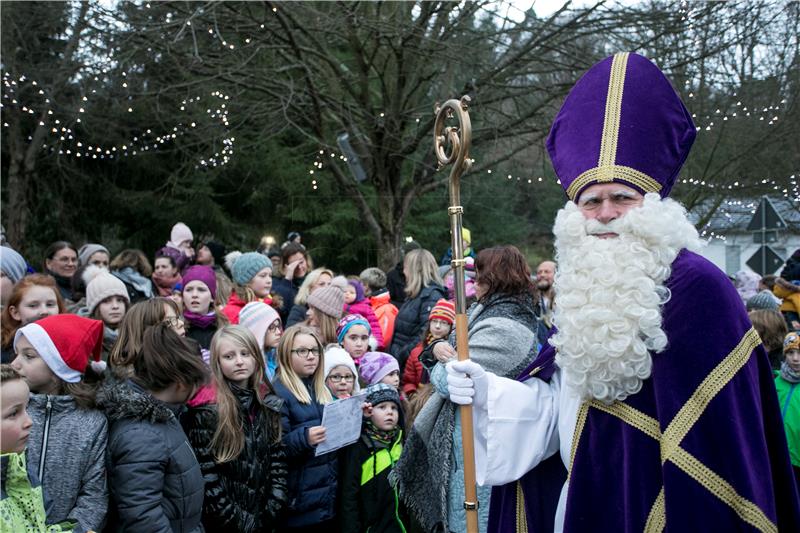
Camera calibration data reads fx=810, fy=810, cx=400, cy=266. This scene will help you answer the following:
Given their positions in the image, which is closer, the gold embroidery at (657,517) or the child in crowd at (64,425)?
the gold embroidery at (657,517)

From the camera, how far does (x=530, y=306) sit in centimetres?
403

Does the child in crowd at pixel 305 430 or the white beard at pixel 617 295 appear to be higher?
the white beard at pixel 617 295

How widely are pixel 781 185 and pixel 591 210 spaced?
1551cm

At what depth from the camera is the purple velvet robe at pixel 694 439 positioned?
8.01ft

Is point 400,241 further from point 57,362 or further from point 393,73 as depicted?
point 57,362

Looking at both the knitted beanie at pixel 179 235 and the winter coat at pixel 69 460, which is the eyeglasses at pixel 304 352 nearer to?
the winter coat at pixel 69 460

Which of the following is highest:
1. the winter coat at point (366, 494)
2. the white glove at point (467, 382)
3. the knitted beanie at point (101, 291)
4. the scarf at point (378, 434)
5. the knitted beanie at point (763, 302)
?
the knitted beanie at point (101, 291)

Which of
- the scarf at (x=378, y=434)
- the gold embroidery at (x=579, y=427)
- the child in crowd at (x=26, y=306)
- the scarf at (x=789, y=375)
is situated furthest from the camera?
the scarf at (x=789, y=375)

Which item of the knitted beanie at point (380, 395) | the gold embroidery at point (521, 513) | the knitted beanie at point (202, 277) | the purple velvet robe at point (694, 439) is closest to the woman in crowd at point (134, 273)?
the knitted beanie at point (202, 277)

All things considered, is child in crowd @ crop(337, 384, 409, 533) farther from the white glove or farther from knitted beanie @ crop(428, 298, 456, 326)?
the white glove

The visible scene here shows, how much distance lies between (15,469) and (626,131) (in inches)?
93.4

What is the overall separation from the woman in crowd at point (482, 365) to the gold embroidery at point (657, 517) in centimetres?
129

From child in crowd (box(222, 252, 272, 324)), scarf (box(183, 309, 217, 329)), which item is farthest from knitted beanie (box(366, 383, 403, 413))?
child in crowd (box(222, 252, 272, 324))

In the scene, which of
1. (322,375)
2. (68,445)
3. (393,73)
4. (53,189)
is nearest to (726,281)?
(68,445)
